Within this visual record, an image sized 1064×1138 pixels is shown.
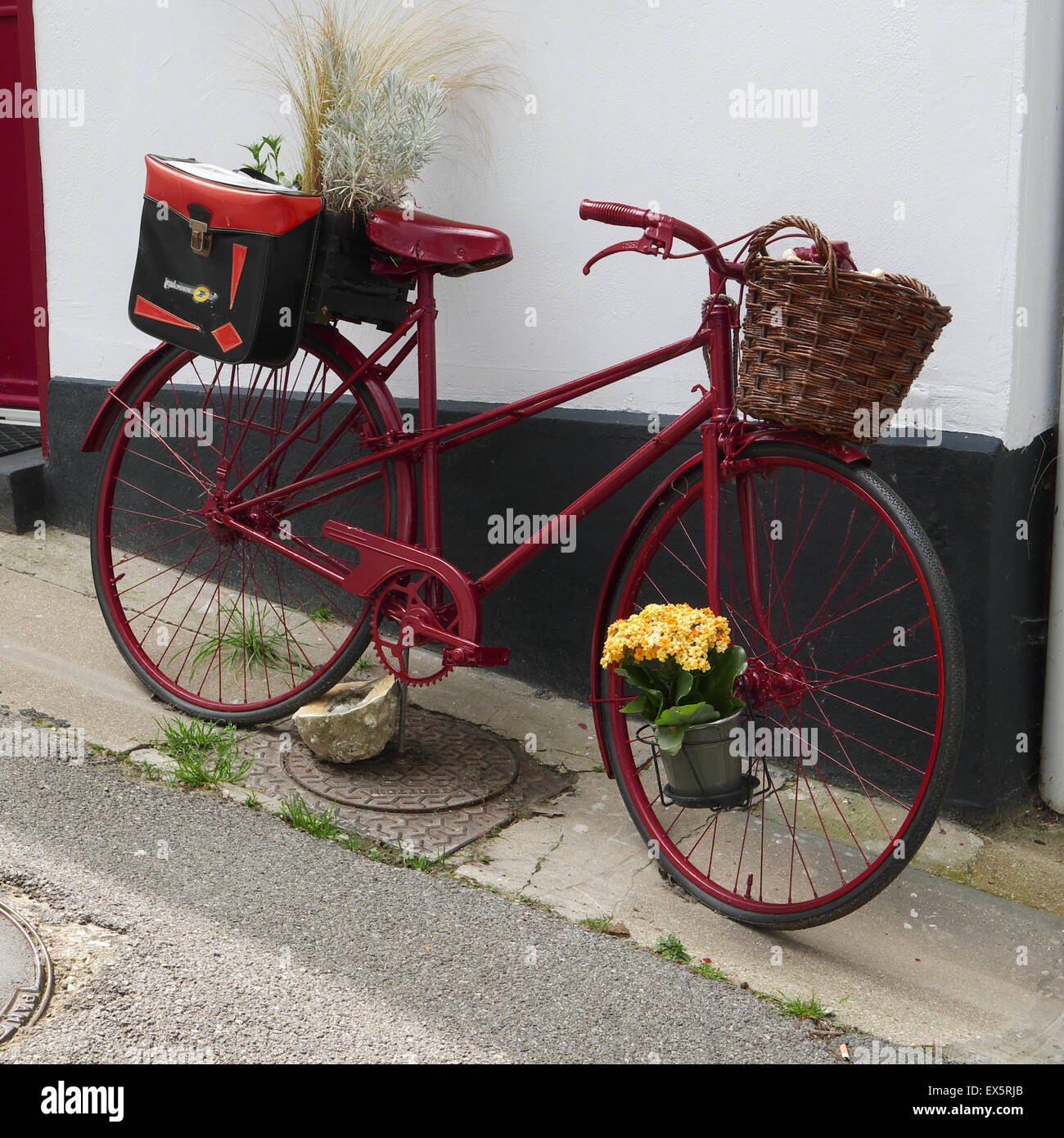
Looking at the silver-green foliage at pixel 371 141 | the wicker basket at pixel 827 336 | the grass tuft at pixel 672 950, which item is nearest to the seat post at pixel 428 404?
the silver-green foliage at pixel 371 141

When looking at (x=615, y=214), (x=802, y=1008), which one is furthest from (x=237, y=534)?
(x=802, y=1008)

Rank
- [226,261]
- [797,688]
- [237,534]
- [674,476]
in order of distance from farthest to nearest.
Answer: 1. [237,534]
2. [226,261]
3. [674,476]
4. [797,688]

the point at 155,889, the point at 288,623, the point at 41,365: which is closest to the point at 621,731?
the point at 155,889

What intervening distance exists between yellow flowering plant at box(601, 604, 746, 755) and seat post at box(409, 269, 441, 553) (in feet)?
2.48

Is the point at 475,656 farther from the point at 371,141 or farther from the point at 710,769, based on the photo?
the point at 371,141

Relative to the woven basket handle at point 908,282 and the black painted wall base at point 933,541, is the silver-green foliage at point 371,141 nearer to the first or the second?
the black painted wall base at point 933,541

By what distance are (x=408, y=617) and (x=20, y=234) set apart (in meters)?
3.30

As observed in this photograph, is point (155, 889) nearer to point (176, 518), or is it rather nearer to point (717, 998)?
point (717, 998)

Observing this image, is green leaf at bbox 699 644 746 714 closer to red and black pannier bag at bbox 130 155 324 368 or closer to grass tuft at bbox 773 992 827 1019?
grass tuft at bbox 773 992 827 1019

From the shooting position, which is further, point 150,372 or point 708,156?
point 150,372

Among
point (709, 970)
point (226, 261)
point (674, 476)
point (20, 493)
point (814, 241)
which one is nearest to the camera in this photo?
point (814, 241)

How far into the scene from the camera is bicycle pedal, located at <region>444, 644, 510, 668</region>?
3.17 metres

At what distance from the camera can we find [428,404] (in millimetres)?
3373

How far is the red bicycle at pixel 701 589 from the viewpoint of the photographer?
2.78m
